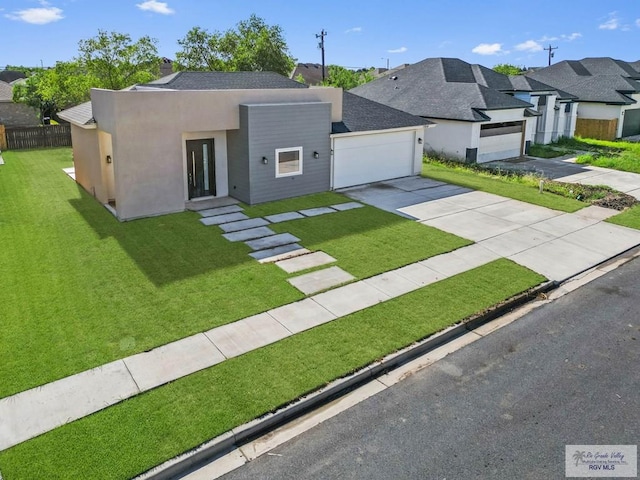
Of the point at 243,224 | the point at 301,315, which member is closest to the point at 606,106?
the point at 243,224

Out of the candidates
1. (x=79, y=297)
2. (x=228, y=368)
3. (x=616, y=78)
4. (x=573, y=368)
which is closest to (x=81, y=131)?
(x=79, y=297)

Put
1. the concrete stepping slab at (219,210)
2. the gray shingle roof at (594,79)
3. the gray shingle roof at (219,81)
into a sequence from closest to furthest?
the concrete stepping slab at (219,210)
the gray shingle roof at (219,81)
the gray shingle roof at (594,79)

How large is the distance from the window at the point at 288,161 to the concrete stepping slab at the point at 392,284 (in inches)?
287

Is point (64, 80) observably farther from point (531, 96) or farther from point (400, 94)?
point (531, 96)

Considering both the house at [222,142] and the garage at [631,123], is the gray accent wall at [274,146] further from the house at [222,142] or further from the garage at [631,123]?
the garage at [631,123]

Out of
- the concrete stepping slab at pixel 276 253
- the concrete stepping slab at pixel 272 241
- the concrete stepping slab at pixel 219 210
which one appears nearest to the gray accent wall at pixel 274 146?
the concrete stepping slab at pixel 219 210

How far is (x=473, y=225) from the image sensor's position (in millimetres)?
15305

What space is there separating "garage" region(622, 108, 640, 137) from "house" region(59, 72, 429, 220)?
77.7 feet

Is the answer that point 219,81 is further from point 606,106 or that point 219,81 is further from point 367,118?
point 606,106

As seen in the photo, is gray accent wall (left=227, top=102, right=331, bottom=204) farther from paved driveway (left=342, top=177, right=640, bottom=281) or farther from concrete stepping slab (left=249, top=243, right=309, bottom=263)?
concrete stepping slab (left=249, top=243, right=309, bottom=263)

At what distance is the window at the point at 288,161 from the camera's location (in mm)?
17297

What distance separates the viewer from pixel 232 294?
1043 cm

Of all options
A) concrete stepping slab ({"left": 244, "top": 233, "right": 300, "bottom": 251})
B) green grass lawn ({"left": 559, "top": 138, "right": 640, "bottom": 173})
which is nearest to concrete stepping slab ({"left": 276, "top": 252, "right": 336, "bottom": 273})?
concrete stepping slab ({"left": 244, "top": 233, "right": 300, "bottom": 251})

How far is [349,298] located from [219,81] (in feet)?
41.4
